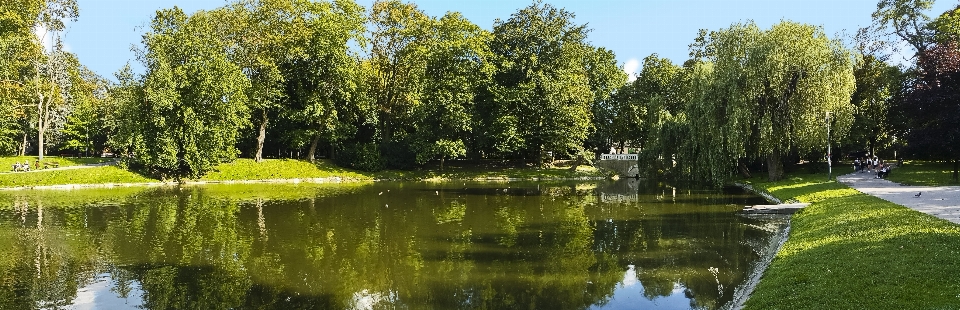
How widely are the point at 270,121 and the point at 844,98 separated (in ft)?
161

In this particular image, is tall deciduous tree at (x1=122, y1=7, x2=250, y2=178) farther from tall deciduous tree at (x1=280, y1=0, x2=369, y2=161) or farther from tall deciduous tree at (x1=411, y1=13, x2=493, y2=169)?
tall deciduous tree at (x1=411, y1=13, x2=493, y2=169)

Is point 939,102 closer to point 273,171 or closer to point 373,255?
point 373,255

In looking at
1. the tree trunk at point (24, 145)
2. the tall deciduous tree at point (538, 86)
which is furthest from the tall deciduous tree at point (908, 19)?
the tree trunk at point (24, 145)

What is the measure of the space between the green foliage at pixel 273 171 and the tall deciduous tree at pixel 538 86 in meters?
14.8

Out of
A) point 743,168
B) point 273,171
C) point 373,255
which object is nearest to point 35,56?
point 273,171

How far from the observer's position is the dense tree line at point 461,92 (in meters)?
35.2

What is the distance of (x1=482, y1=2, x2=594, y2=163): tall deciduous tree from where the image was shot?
54469 millimetres

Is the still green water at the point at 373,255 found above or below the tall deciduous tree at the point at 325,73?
below

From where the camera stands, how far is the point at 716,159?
3609cm

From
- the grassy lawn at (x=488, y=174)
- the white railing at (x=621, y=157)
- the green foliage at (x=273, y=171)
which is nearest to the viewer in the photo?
the green foliage at (x=273, y=171)

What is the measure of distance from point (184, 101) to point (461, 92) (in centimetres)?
2401

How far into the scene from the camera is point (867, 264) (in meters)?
11.2

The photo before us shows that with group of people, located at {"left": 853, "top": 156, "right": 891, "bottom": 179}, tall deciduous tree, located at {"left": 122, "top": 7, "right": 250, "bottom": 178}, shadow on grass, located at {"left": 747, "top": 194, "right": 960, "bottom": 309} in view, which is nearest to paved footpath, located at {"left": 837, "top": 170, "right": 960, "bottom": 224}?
shadow on grass, located at {"left": 747, "top": 194, "right": 960, "bottom": 309}

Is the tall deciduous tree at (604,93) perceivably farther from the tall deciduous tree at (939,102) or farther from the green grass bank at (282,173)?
the tall deciduous tree at (939,102)
